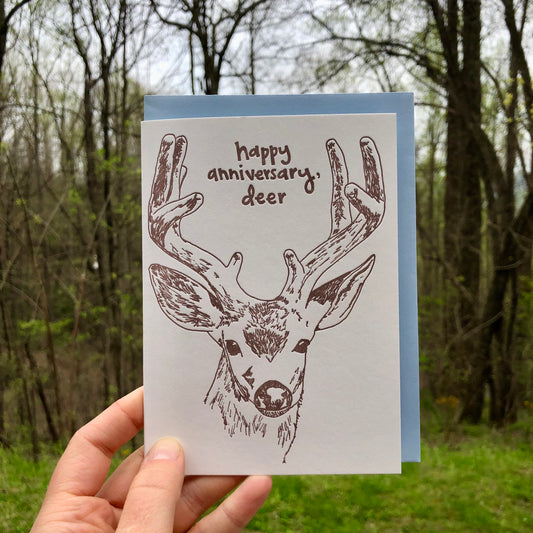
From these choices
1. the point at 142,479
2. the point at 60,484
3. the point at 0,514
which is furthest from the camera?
the point at 0,514

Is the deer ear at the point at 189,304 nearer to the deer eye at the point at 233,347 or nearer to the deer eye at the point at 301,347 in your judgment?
the deer eye at the point at 233,347

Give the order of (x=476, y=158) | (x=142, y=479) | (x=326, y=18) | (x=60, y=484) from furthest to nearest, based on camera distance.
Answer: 1. (x=476, y=158)
2. (x=326, y=18)
3. (x=60, y=484)
4. (x=142, y=479)

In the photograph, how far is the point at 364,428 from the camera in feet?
3.10

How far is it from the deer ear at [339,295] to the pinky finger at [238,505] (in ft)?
1.12

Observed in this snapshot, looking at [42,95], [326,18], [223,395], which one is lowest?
[223,395]

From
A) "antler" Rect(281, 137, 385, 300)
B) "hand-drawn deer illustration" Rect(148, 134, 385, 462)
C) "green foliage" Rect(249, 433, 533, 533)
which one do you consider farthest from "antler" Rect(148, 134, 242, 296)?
"green foliage" Rect(249, 433, 533, 533)

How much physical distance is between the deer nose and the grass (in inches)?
71.7

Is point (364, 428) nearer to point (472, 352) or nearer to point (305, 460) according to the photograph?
point (305, 460)

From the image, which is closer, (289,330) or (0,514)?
(289,330)

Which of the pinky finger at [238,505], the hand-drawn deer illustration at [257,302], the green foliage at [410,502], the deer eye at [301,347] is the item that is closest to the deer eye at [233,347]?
the hand-drawn deer illustration at [257,302]

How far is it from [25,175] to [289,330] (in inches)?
166

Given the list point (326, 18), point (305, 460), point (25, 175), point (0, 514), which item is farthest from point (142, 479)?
point (326, 18)

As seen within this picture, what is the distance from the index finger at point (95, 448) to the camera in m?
0.97

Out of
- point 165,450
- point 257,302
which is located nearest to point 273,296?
point 257,302
